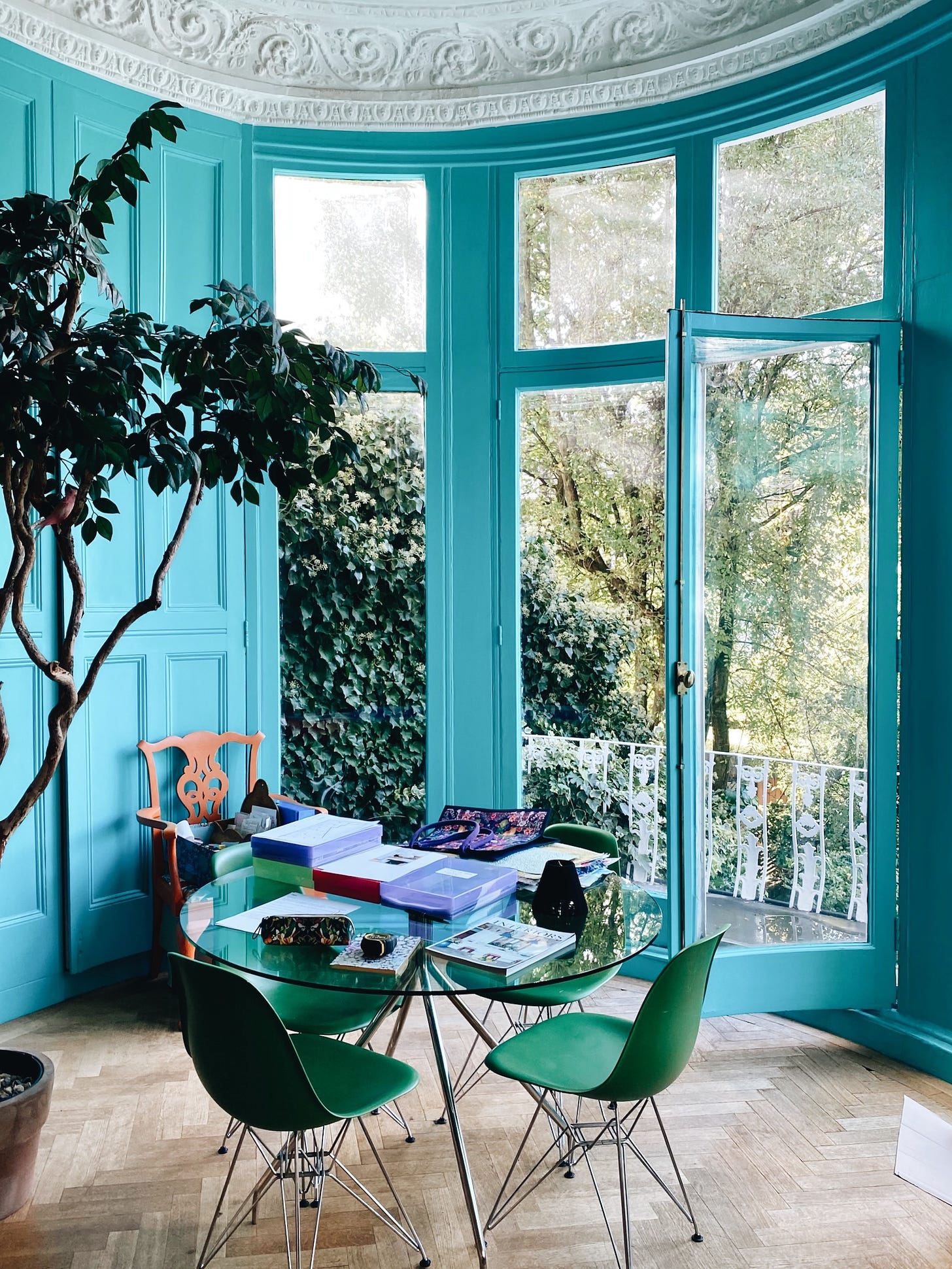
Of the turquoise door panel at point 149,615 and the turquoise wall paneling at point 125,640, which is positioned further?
the turquoise door panel at point 149,615

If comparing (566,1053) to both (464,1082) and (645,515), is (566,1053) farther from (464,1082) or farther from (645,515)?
(645,515)

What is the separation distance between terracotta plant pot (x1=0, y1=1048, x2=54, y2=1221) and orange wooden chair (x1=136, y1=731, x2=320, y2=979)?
→ 1.13 m

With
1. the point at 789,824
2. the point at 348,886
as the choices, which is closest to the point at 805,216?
the point at 789,824

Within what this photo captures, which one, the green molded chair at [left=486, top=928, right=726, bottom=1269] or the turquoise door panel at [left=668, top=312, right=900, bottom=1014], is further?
the turquoise door panel at [left=668, top=312, right=900, bottom=1014]

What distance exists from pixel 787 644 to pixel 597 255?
1.81m

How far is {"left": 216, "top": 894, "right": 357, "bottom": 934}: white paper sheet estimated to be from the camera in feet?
7.70

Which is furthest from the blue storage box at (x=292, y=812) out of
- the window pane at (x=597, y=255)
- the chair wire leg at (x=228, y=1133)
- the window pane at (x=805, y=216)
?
the window pane at (x=805, y=216)

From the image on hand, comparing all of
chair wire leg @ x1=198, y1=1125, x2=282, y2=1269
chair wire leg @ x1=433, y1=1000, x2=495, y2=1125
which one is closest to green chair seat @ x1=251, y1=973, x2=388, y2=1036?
chair wire leg @ x1=198, y1=1125, x2=282, y2=1269

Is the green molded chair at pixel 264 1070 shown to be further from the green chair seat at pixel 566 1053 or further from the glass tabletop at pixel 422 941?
the green chair seat at pixel 566 1053

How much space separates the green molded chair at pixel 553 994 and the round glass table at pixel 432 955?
1cm

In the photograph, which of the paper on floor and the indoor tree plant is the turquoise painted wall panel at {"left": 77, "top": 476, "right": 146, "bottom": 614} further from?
the paper on floor

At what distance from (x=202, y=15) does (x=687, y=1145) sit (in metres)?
4.38

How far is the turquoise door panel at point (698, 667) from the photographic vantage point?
350cm

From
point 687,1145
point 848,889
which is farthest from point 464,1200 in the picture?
point 848,889
